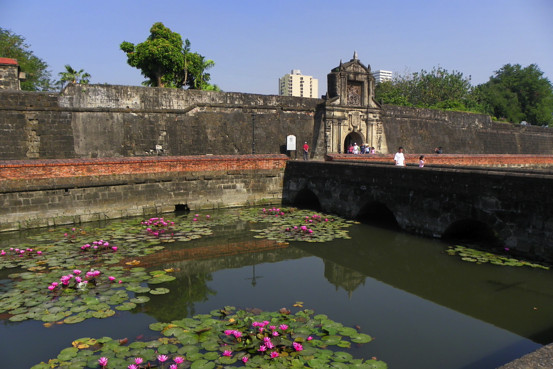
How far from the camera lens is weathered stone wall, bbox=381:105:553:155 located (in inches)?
865

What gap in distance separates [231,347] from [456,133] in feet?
79.3

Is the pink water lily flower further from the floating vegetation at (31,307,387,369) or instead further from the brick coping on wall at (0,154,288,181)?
the brick coping on wall at (0,154,288,181)

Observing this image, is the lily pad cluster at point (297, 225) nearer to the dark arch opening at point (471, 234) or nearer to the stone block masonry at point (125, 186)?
the stone block masonry at point (125, 186)

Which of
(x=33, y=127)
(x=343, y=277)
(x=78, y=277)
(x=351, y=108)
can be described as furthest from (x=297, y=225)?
(x=351, y=108)

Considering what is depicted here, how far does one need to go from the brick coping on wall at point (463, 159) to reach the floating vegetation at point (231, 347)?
26.8 ft

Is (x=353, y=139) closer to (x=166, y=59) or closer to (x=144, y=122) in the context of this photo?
(x=144, y=122)

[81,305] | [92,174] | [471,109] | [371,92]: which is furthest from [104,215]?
[471,109]

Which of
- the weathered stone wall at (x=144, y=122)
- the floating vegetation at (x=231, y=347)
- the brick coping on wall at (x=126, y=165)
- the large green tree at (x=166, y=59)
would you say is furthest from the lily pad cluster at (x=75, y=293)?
the large green tree at (x=166, y=59)

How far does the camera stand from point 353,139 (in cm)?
2064

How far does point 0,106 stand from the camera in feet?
41.9

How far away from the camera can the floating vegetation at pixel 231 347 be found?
3.66 meters

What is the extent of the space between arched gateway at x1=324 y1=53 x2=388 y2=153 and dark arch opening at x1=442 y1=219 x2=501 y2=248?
10939 millimetres

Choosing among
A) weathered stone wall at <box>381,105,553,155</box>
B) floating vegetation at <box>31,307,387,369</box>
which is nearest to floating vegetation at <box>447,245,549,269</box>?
floating vegetation at <box>31,307,387,369</box>

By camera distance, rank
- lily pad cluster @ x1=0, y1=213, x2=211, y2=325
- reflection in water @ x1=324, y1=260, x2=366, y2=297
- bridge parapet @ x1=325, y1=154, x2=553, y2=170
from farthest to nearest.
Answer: bridge parapet @ x1=325, y1=154, x2=553, y2=170
reflection in water @ x1=324, y1=260, x2=366, y2=297
lily pad cluster @ x1=0, y1=213, x2=211, y2=325
